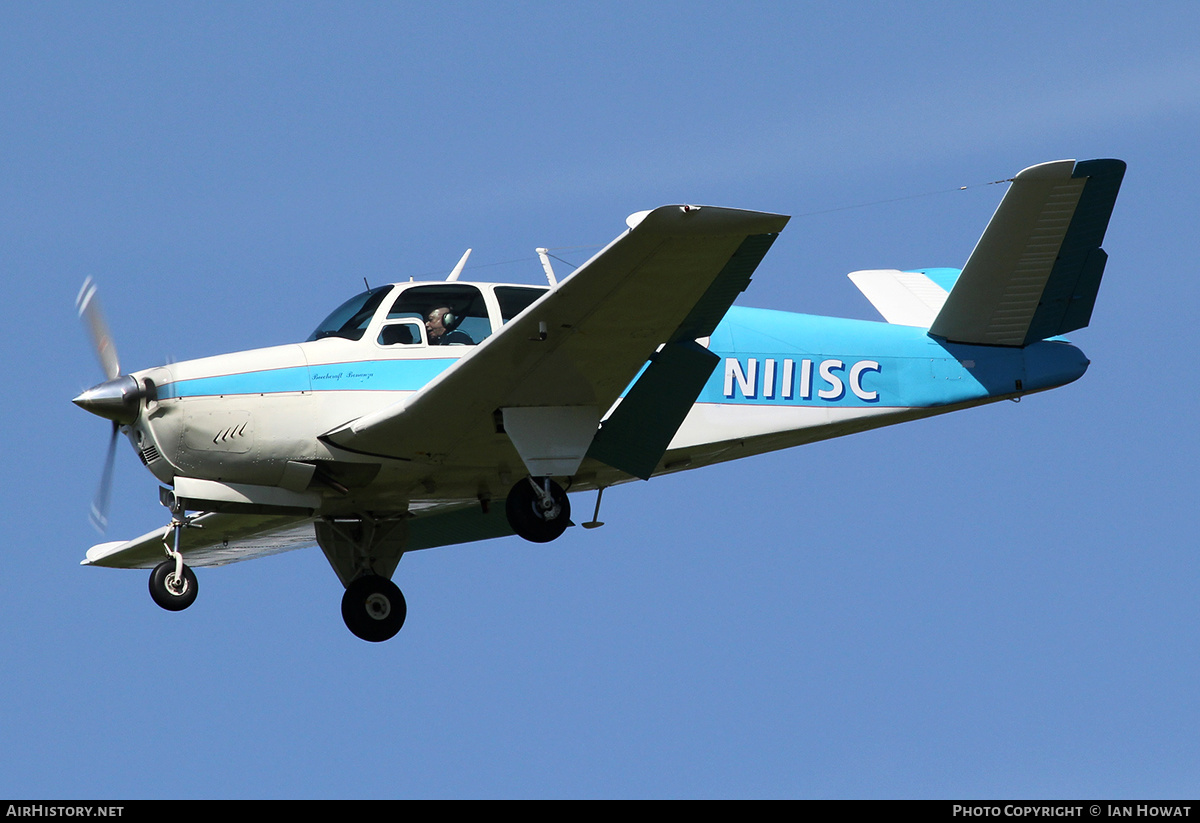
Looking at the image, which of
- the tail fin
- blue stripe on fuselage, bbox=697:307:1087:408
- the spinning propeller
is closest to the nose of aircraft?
the spinning propeller

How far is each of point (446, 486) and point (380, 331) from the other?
1947 millimetres

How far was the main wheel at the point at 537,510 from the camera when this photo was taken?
1541cm

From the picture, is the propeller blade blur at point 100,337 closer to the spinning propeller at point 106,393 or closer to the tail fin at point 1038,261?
the spinning propeller at point 106,393

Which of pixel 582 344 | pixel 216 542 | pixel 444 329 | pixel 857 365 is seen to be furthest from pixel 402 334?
pixel 857 365

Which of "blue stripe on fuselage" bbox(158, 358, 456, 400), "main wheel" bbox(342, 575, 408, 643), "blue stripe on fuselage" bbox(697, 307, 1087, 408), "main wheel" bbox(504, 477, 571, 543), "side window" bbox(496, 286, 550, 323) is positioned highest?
"side window" bbox(496, 286, 550, 323)

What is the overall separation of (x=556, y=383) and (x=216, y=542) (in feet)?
20.1

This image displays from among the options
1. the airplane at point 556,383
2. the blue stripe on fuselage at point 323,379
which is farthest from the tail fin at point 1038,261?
the blue stripe on fuselage at point 323,379

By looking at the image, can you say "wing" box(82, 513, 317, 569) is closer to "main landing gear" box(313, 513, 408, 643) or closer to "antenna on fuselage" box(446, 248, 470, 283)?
"main landing gear" box(313, 513, 408, 643)

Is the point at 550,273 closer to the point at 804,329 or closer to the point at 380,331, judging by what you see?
the point at 380,331

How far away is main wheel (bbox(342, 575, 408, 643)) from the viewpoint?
17.2 meters

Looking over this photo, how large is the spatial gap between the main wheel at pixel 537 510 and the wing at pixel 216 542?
3.49 meters

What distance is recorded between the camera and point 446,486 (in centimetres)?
1666

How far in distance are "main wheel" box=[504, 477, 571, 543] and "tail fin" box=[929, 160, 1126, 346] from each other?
514 centimetres
